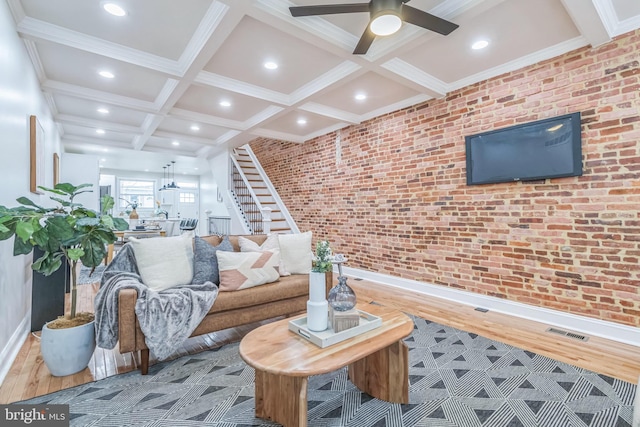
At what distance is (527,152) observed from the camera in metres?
3.02

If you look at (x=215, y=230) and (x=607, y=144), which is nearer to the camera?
(x=607, y=144)

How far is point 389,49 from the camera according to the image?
2.71 meters

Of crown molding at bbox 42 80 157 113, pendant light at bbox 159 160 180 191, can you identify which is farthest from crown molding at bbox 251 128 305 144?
pendant light at bbox 159 160 180 191

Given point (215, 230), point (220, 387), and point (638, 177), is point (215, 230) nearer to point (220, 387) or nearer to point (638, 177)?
point (220, 387)

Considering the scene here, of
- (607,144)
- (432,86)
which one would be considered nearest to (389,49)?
(432,86)

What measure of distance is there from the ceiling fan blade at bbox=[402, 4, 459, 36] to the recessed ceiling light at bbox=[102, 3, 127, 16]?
2.13 metres

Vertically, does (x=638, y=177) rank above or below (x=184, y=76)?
below

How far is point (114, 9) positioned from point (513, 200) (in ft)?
13.1

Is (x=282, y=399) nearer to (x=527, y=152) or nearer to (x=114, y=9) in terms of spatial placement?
(x=114, y=9)

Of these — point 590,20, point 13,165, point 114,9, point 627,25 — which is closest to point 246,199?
point 13,165

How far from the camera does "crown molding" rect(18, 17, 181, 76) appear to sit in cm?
249

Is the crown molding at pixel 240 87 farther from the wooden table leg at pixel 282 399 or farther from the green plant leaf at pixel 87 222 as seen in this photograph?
the wooden table leg at pixel 282 399

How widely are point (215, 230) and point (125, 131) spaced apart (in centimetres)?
406

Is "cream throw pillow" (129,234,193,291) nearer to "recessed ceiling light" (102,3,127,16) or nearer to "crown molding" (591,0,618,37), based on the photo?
"recessed ceiling light" (102,3,127,16)
